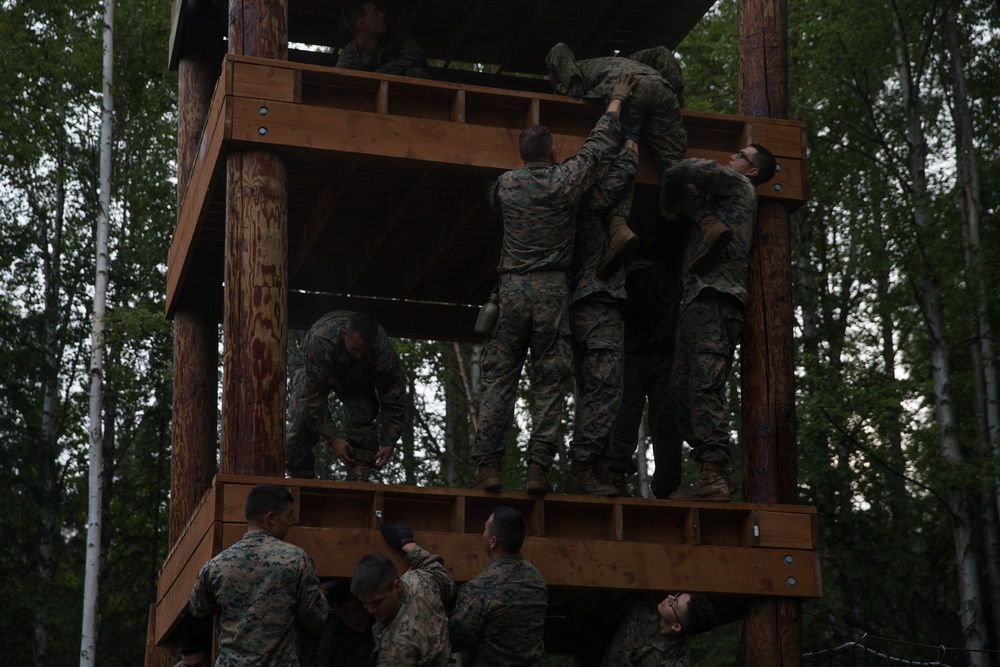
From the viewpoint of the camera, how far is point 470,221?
40.2 feet

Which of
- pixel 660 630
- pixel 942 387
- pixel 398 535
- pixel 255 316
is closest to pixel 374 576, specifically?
pixel 398 535

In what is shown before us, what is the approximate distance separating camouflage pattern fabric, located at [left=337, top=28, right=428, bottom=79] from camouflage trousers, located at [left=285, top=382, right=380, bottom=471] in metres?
2.73

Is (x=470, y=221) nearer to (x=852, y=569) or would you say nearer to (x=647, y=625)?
(x=647, y=625)

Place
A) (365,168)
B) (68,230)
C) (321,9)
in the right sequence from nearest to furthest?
(365,168) < (321,9) < (68,230)

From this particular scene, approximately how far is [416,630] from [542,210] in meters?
3.26

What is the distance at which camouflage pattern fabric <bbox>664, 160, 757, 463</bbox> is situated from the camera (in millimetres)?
10055

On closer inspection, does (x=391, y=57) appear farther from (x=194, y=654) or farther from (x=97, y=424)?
A: (x=97, y=424)

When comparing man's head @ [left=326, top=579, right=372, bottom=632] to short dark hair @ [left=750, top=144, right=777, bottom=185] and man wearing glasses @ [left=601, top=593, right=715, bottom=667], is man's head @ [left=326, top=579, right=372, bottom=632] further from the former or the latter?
short dark hair @ [left=750, top=144, right=777, bottom=185]

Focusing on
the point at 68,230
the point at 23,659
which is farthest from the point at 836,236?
the point at 23,659

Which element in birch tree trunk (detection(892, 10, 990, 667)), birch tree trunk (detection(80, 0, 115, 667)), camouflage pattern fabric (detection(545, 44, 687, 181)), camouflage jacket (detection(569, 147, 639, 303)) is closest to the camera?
camouflage jacket (detection(569, 147, 639, 303))

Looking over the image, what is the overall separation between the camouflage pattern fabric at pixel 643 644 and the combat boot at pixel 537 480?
122 centimetres

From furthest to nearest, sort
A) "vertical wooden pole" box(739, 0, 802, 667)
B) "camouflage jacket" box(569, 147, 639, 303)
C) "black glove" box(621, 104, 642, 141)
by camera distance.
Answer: "black glove" box(621, 104, 642, 141) < "camouflage jacket" box(569, 147, 639, 303) < "vertical wooden pole" box(739, 0, 802, 667)

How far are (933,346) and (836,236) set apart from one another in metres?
10.8

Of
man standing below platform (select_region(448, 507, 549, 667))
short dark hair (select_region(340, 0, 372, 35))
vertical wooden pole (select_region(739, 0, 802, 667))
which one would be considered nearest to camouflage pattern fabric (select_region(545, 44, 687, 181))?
vertical wooden pole (select_region(739, 0, 802, 667))
